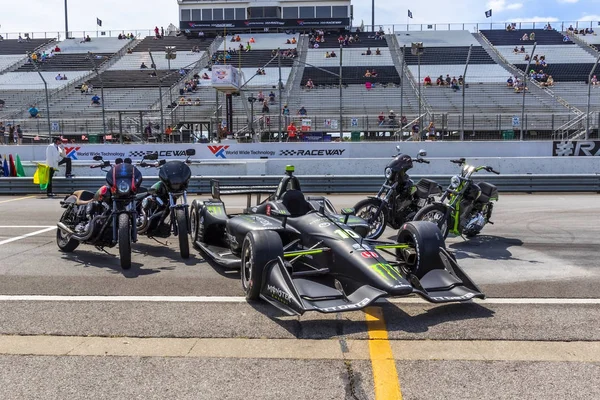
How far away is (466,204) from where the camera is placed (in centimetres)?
908

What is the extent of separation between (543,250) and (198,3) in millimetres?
55972

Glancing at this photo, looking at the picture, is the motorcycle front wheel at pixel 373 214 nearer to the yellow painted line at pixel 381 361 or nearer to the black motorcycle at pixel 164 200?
the black motorcycle at pixel 164 200

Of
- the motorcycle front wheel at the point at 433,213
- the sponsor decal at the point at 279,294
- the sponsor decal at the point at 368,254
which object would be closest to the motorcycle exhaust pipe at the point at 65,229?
the sponsor decal at the point at 279,294

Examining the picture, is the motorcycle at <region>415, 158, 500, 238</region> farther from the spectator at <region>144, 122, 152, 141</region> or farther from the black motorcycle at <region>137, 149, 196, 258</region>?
the spectator at <region>144, 122, 152, 141</region>

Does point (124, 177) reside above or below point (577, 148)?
above

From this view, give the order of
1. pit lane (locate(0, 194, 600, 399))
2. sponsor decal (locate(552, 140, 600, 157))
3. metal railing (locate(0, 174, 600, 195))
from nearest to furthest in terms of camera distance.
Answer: pit lane (locate(0, 194, 600, 399))
metal railing (locate(0, 174, 600, 195))
sponsor decal (locate(552, 140, 600, 157))

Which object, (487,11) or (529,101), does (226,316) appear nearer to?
(529,101)

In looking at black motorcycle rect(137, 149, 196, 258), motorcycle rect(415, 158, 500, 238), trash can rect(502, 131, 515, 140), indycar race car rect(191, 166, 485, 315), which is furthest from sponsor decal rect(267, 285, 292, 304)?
trash can rect(502, 131, 515, 140)

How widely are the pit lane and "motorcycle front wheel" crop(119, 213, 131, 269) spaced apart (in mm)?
186

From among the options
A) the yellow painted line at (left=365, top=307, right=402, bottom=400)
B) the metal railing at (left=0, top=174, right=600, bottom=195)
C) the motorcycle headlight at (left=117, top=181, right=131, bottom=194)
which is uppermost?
the motorcycle headlight at (left=117, top=181, right=131, bottom=194)

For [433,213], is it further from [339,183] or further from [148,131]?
[148,131]

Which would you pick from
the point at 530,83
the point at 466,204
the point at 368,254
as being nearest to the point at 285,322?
the point at 368,254

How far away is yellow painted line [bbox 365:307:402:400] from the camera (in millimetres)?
3747

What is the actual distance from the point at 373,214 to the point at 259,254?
4266 millimetres
